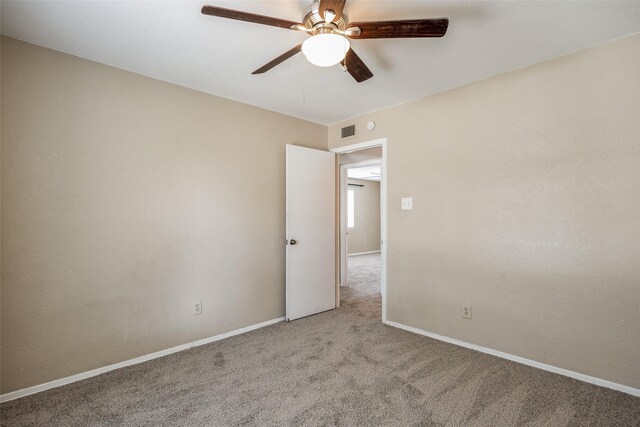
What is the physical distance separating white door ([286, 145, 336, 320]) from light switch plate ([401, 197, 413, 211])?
3.25 feet

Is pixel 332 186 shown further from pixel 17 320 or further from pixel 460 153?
pixel 17 320

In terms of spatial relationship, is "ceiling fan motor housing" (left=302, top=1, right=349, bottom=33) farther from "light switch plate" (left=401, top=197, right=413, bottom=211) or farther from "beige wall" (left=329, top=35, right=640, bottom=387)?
"light switch plate" (left=401, top=197, right=413, bottom=211)

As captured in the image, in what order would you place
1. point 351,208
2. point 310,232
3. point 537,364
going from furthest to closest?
point 351,208, point 310,232, point 537,364

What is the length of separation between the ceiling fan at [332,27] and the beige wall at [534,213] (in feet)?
4.62

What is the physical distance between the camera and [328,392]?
209 centimetres

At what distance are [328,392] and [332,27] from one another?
2.27m

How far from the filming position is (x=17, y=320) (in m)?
2.07

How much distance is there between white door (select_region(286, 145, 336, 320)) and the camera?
3543 mm

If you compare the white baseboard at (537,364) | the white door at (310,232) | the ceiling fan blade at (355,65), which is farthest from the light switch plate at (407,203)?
the ceiling fan blade at (355,65)

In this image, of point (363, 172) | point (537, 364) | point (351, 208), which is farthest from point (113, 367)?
point (351, 208)

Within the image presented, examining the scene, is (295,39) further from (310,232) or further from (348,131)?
(310,232)

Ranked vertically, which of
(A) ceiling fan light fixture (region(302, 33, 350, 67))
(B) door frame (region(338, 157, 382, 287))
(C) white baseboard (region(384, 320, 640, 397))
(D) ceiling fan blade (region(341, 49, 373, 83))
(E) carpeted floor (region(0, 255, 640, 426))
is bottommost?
(E) carpeted floor (region(0, 255, 640, 426))

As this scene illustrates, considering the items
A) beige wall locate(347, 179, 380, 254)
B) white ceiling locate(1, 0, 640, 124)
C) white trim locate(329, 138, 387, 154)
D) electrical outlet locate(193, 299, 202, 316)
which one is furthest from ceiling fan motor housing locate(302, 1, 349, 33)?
beige wall locate(347, 179, 380, 254)

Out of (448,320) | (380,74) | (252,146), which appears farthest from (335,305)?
(380,74)
